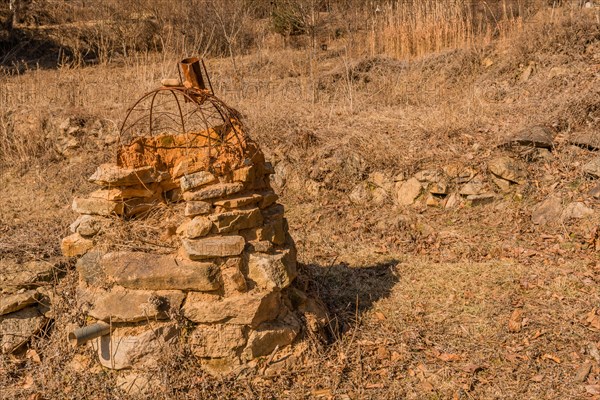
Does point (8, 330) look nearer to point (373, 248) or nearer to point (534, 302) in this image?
point (373, 248)

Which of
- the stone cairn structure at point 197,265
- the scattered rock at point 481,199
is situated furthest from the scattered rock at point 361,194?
the stone cairn structure at point 197,265

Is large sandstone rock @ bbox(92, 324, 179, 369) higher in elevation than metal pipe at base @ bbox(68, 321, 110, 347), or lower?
lower

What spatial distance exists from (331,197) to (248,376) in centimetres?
391

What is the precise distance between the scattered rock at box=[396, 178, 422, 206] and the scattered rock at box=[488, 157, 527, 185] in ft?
2.83

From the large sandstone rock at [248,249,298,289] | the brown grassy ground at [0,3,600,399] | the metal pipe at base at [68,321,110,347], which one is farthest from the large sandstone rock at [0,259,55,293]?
the large sandstone rock at [248,249,298,289]

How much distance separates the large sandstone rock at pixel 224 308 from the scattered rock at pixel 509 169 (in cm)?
399

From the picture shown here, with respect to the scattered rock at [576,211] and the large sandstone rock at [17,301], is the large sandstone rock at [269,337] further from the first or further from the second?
the scattered rock at [576,211]

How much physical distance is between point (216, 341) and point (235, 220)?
2.48 feet

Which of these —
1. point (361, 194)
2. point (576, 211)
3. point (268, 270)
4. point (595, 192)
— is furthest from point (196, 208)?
point (595, 192)

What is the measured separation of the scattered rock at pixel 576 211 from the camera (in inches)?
221

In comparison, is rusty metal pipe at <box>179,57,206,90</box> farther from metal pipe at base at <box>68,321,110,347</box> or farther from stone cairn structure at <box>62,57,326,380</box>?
metal pipe at base at <box>68,321,110,347</box>

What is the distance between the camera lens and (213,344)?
343cm

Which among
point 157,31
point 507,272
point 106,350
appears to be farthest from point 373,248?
point 157,31

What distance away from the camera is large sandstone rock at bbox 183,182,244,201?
11.4 feet
